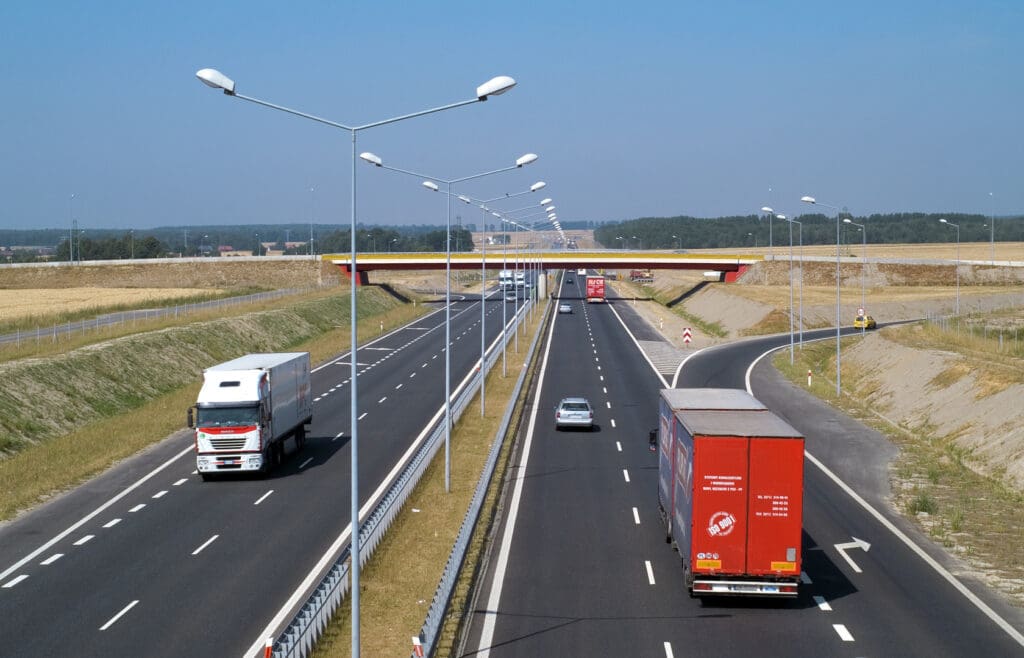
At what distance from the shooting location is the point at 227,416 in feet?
108

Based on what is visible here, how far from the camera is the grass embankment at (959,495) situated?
2534 centimetres

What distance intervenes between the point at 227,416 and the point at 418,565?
11728mm

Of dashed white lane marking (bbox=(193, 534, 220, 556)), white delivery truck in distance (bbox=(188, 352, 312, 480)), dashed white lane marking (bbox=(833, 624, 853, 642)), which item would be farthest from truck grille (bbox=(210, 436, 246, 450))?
dashed white lane marking (bbox=(833, 624, 853, 642))

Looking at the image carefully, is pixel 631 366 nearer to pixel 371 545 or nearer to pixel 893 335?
pixel 893 335

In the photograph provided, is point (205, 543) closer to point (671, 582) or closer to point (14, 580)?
point (14, 580)

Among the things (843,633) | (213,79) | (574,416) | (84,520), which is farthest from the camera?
(574,416)

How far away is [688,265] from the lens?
129 metres

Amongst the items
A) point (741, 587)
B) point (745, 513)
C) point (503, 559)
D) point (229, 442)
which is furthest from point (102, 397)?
point (745, 513)

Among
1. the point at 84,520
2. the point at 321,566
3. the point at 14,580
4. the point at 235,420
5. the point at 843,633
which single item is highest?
the point at 235,420

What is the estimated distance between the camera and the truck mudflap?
20.5 meters

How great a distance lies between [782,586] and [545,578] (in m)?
5.14

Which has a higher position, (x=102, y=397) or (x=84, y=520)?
(x=102, y=397)

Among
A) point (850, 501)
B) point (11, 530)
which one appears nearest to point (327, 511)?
point (11, 530)

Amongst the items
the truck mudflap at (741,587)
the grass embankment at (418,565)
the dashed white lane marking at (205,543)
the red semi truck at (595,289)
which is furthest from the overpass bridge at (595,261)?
the truck mudflap at (741,587)
